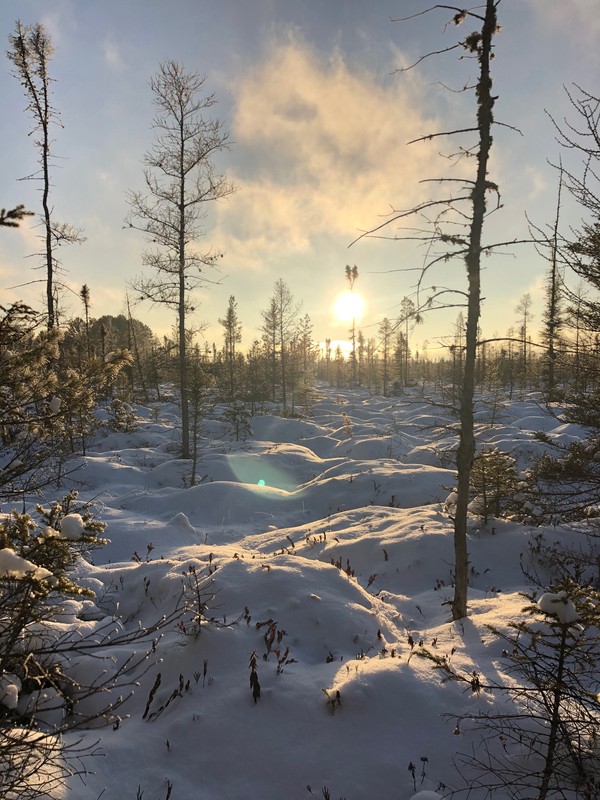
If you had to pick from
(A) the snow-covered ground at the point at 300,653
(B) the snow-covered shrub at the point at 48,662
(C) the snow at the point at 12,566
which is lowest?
(A) the snow-covered ground at the point at 300,653

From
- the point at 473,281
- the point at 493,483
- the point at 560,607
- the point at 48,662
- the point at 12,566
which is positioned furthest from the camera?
the point at 493,483

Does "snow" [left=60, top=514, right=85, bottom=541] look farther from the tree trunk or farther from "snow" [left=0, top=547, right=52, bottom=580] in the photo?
the tree trunk

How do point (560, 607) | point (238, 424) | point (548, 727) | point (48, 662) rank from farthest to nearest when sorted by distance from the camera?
1. point (238, 424)
2. point (48, 662)
3. point (548, 727)
4. point (560, 607)

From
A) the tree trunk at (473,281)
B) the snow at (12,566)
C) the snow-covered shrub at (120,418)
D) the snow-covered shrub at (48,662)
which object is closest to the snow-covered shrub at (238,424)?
the snow-covered shrub at (120,418)

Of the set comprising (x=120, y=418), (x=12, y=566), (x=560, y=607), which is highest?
(x=12, y=566)

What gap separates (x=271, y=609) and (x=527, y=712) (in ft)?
8.50

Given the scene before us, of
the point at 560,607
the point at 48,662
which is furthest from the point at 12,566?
the point at 560,607

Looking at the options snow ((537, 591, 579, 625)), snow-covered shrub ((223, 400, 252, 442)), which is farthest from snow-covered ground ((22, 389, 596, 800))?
snow-covered shrub ((223, 400, 252, 442))

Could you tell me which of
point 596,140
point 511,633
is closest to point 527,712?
point 511,633

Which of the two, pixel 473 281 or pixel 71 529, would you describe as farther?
pixel 473 281

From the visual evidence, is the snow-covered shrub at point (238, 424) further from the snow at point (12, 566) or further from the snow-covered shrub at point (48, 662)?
the snow at point (12, 566)

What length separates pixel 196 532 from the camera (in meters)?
9.45

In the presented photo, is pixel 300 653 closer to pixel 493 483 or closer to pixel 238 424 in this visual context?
pixel 493 483

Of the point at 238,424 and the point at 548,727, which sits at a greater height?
the point at 238,424
